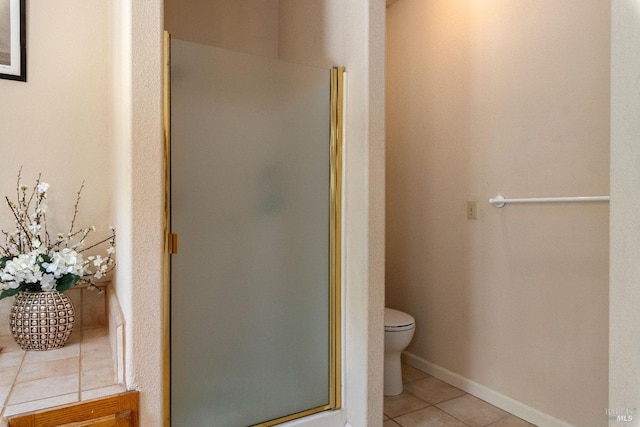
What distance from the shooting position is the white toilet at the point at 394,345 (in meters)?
2.35

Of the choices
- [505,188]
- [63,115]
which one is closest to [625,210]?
[505,188]

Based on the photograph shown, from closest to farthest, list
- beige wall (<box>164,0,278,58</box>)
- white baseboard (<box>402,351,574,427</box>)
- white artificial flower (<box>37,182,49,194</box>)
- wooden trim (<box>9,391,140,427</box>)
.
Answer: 1. wooden trim (<box>9,391,140,427</box>)
2. white artificial flower (<box>37,182,49,194</box>)
3. white baseboard (<box>402,351,574,427</box>)
4. beige wall (<box>164,0,278,58</box>)

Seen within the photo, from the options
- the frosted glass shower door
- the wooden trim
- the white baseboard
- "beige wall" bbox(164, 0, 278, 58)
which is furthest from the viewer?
"beige wall" bbox(164, 0, 278, 58)

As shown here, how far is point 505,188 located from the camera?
2.22 m

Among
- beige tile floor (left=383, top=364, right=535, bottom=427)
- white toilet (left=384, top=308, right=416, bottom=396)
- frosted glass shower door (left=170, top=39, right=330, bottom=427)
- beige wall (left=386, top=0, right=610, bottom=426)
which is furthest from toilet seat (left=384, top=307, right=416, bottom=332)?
frosted glass shower door (left=170, top=39, right=330, bottom=427)

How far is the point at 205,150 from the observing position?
149 centimetres

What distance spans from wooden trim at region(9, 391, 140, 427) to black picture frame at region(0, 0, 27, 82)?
4.85 ft

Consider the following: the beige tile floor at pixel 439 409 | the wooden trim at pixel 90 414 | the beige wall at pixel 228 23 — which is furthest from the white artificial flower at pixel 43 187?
the beige tile floor at pixel 439 409

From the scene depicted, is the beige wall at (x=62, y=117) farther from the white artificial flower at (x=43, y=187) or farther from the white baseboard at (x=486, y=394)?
the white baseboard at (x=486, y=394)

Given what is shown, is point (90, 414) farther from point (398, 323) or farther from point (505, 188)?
point (505, 188)

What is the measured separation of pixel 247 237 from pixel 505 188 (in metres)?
1.49

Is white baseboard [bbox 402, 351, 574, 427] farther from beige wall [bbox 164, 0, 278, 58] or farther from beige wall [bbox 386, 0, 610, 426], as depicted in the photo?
beige wall [bbox 164, 0, 278, 58]

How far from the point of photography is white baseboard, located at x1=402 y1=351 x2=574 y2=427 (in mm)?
2023

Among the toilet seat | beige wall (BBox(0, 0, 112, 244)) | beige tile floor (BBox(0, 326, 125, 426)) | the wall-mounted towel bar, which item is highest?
beige wall (BBox(0, 0, 112, 244))
